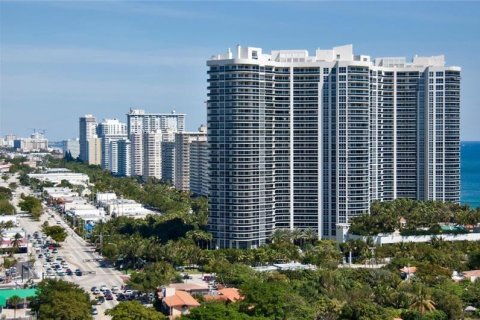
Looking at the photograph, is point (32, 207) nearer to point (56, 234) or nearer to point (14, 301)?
point (56, 234)

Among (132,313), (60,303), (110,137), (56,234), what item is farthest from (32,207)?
(110,137)

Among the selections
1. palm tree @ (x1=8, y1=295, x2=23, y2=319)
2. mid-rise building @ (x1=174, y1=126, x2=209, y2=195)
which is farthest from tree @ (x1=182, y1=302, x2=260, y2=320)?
mid-rise building @ (x1=174, y1=126, x2=209, y2=195)

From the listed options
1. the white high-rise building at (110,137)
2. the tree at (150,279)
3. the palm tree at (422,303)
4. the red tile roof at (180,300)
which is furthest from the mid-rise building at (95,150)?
the palm tree at (422,303)

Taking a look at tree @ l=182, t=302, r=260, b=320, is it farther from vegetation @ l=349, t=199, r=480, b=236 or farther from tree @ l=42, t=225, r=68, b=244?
tree @ l=42, t=225, r=68, b=244

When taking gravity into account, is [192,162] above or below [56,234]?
above

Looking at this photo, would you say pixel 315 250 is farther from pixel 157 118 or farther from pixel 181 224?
pixel 157 118

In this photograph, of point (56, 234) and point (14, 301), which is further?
point (56, 234)

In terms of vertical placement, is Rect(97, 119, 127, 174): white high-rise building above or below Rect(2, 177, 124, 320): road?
above

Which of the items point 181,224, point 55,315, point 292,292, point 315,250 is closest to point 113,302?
point 55,315
